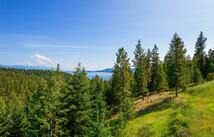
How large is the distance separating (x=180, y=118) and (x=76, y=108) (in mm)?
16639

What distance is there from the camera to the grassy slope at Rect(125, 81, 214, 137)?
36.6 metres

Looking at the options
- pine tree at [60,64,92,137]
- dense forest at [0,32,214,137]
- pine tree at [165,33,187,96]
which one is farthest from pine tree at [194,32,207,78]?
pine tree at [60,64,92,137]

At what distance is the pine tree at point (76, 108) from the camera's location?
3631 centimetres

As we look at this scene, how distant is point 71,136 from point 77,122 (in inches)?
85.9

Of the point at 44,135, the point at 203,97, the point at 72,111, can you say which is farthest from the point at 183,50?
the point at 44,135

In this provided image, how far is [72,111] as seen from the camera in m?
36.8

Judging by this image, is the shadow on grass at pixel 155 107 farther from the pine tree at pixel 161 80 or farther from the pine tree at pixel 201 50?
the pine tree at pixel 201 50

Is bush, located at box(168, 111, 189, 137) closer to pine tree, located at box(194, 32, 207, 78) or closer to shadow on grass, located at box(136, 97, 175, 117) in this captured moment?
shadow on grass, located at box(136, 97, 175, 117)

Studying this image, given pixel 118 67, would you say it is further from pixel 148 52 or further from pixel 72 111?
Answer: pixel 148 52

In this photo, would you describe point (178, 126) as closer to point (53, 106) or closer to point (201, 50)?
point (53, 106)

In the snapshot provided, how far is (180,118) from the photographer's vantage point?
40125mm

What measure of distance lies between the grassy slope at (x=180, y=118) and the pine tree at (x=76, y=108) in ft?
24.3

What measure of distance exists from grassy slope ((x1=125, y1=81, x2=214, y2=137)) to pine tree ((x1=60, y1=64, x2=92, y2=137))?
24.3ft

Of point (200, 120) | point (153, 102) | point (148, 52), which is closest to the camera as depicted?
point (200, 120)
